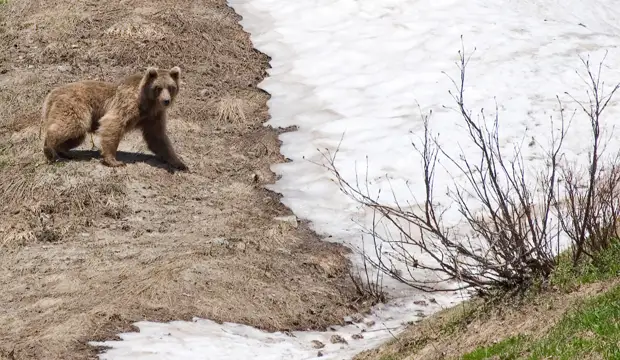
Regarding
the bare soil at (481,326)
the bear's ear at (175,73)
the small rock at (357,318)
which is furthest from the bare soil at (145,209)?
the bare soil at (481,326)

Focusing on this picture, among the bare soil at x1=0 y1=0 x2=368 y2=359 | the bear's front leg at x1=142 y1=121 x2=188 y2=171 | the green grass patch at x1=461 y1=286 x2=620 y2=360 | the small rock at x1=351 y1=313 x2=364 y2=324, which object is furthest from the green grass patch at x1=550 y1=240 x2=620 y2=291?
the bear's front leg at x1=142 y1=121 x2=188 y2=171

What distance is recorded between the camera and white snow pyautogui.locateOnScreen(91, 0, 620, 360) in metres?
12.3

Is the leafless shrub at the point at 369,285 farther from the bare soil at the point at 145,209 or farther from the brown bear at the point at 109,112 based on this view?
the brown bear at the point at 109,112

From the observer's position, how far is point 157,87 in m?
12.7

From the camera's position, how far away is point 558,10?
1766 cm

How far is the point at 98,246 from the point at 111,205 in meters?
0.95

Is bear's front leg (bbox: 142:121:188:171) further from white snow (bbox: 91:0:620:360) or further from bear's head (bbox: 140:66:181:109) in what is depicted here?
white snow (bbox: 91:0:620:360)

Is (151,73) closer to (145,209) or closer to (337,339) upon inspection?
(145,209)

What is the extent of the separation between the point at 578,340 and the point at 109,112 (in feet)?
26.4

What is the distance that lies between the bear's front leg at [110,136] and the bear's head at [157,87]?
54 centimetres

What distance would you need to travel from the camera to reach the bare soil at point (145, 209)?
968 cm

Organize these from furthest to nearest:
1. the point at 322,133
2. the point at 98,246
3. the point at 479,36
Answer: the point at 479,36 → the point at 322,133 → the point at 98,246

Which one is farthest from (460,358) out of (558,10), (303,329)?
(558,10)

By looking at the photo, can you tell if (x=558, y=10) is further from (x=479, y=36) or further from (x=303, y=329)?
(x=303, y=329)
